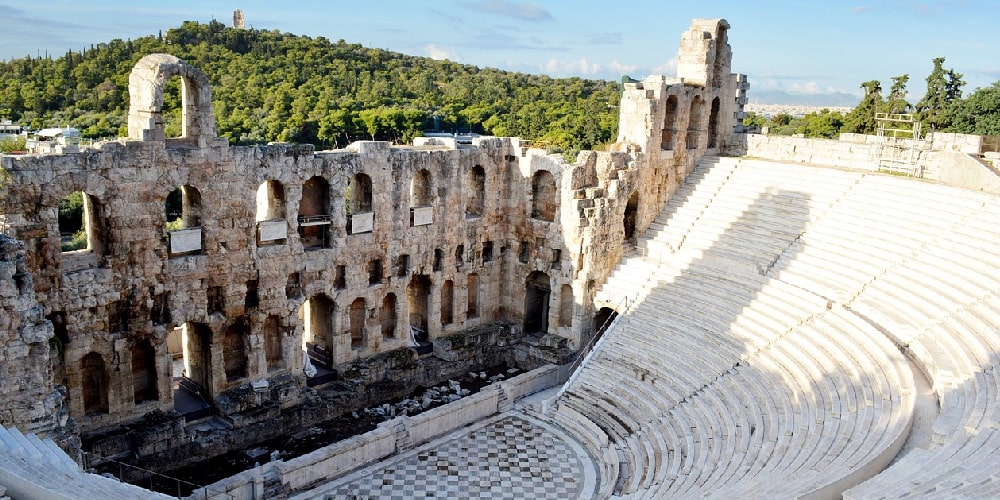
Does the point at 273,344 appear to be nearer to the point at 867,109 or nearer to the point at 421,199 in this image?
the point at 421,199

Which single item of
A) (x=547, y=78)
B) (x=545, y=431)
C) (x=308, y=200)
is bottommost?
(x=545, y=431)

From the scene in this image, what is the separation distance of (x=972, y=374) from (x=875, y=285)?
5.90 meters

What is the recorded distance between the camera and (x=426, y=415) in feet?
67.4

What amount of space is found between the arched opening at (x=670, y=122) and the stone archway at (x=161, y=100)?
1528 cm

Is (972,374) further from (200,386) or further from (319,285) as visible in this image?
(200,386)

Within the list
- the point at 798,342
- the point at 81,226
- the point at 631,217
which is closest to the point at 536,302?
the point at 631,217

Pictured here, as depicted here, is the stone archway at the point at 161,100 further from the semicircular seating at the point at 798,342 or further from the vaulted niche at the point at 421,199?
the semicircular seating at the point at 798,342

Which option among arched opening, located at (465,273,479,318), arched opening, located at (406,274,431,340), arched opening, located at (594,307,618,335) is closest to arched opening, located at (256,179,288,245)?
arched opening, located at (406,274,431,340)

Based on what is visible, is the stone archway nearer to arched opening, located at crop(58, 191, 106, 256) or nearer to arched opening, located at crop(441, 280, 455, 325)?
arched opening, located at crop(58, 191, 106, 256)

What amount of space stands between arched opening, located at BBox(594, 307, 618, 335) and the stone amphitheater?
415 mm

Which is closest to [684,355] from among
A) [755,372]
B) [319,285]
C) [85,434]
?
[755,372]

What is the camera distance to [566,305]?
26719mm

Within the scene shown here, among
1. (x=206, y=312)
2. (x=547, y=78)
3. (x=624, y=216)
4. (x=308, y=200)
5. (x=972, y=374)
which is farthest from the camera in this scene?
(x=547, y=78)

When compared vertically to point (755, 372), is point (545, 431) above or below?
below
